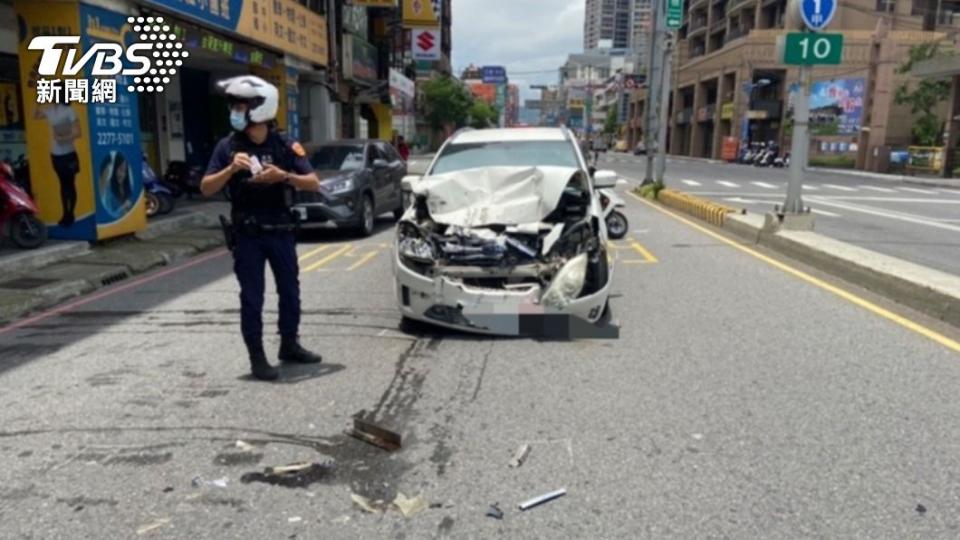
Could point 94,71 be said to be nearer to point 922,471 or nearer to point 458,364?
point 458,364

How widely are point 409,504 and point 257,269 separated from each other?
88.2 inches

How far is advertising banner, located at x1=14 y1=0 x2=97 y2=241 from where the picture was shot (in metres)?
9.70

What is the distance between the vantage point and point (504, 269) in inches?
220

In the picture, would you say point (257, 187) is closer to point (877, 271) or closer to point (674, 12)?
point (877, 271)

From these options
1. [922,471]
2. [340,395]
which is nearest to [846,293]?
[922,471]

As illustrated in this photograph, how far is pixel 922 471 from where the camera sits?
3.59 metres

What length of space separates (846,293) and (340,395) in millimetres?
5671

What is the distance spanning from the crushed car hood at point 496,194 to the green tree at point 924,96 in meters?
44.8

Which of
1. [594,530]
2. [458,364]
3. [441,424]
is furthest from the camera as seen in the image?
[458,364]

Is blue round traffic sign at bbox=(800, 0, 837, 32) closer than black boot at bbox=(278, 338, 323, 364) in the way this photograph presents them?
No

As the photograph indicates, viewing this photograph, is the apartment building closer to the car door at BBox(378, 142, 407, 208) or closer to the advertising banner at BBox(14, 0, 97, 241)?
the car door at BBox(378, 142, 407, 208)

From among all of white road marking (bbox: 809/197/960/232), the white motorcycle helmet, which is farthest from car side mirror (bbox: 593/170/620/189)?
white road marking (bbox: 809/197/960/232)

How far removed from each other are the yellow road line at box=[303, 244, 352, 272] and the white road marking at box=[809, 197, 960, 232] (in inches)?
459

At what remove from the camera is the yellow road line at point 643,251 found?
9.97 m
